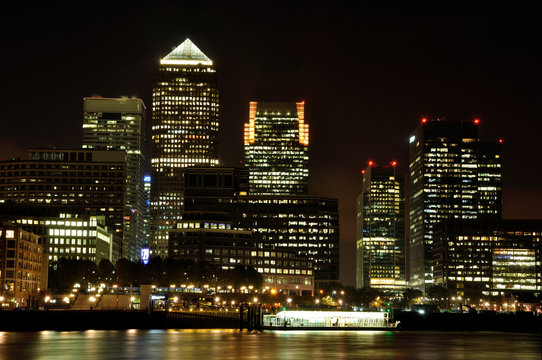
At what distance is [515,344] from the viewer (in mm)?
128500

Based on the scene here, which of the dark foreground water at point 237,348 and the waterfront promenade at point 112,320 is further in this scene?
the waterfront promenade at point 112,320

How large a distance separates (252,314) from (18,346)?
6890 cm

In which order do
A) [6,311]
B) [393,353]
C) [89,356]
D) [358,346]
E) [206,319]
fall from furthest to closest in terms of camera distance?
1. [206,319]
2. [6,311]
3. [358,346]
4. [393,353]
5. [89,356]

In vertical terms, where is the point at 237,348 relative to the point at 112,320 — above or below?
above

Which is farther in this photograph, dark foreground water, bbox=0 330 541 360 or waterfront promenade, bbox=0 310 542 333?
waterfront promenade, bbox=0 310 542 333

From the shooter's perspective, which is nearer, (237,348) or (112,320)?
(237,348)

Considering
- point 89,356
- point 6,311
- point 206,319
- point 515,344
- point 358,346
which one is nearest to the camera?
point 89,356

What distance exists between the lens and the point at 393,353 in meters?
104

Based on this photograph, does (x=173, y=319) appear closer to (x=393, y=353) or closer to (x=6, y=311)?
(x=6, y=311)

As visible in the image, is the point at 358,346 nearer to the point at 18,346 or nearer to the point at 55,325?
the point at 18,346

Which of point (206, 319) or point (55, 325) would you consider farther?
point (206, 319)

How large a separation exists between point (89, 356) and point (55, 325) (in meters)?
74.6

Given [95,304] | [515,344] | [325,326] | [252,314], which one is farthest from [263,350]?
[95,304]

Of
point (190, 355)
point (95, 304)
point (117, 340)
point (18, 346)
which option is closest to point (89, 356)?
point (190, 355)
